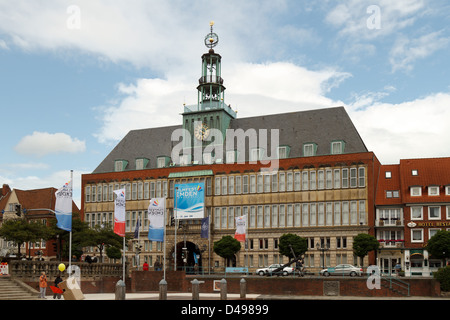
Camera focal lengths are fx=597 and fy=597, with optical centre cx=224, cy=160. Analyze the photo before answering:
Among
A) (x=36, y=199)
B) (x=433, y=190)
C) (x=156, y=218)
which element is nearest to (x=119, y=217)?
(x=156, y=218)

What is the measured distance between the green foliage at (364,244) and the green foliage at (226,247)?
14084 mm

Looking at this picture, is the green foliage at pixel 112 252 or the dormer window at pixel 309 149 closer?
the green foliage at pixel 112 252

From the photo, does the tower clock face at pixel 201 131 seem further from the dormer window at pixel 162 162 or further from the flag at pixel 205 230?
the flag at pixel 205 230

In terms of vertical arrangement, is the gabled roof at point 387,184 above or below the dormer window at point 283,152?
below

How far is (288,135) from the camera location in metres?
78.8

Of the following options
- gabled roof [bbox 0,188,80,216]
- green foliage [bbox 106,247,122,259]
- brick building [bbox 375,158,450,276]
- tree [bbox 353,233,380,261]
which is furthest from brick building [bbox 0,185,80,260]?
brick building [bbox 375,158,450,276]

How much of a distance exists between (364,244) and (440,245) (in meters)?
7.85

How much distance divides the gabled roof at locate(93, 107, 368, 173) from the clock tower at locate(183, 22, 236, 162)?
9.08 ft

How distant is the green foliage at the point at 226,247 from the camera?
70.1 metres

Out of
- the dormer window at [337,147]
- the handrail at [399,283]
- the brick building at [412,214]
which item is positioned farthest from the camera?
the dormer window at [337,147]

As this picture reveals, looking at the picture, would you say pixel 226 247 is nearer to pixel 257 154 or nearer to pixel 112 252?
pixel 257 154

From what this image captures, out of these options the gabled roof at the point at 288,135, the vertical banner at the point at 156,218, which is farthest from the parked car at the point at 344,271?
the gabled roof at the point at 288,135
